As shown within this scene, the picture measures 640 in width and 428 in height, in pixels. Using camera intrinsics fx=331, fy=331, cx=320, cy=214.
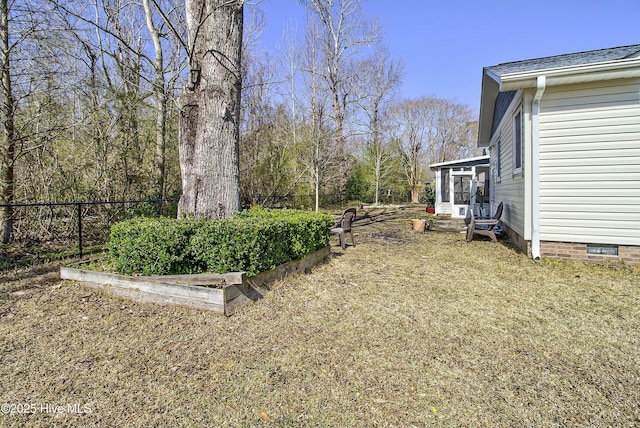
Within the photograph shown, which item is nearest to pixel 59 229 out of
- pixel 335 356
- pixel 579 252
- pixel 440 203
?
pixel 335 356

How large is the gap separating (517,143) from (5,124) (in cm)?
925

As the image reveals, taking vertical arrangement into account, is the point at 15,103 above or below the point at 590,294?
above

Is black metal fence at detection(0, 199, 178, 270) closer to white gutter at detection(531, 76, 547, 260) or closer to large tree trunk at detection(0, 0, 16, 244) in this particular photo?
large tree trunk at detection(0, 0, 16, 244)

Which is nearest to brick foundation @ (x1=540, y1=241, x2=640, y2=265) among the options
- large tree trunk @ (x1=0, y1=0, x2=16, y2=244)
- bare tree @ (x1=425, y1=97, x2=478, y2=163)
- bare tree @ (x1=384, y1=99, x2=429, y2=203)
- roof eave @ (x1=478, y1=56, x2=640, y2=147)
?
roof eave @ (x1=478, y1=56, x2=640, y2=147)

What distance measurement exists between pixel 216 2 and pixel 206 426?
503 centimetres

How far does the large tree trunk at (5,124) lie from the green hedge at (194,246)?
3244mm

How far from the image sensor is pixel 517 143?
6805 mm

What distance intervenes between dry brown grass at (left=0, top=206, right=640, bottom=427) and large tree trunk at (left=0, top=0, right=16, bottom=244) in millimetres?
2147

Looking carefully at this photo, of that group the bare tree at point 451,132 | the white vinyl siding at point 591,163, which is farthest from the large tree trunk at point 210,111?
the bare tree at point 451,132

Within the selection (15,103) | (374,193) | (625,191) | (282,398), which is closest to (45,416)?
(282,398)

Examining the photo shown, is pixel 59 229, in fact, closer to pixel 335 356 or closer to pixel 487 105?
pixel 335 356

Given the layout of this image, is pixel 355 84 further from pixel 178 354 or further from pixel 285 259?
pixel 178 354

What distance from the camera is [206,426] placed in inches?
71.3

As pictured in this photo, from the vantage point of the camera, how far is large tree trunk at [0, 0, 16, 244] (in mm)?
5335
